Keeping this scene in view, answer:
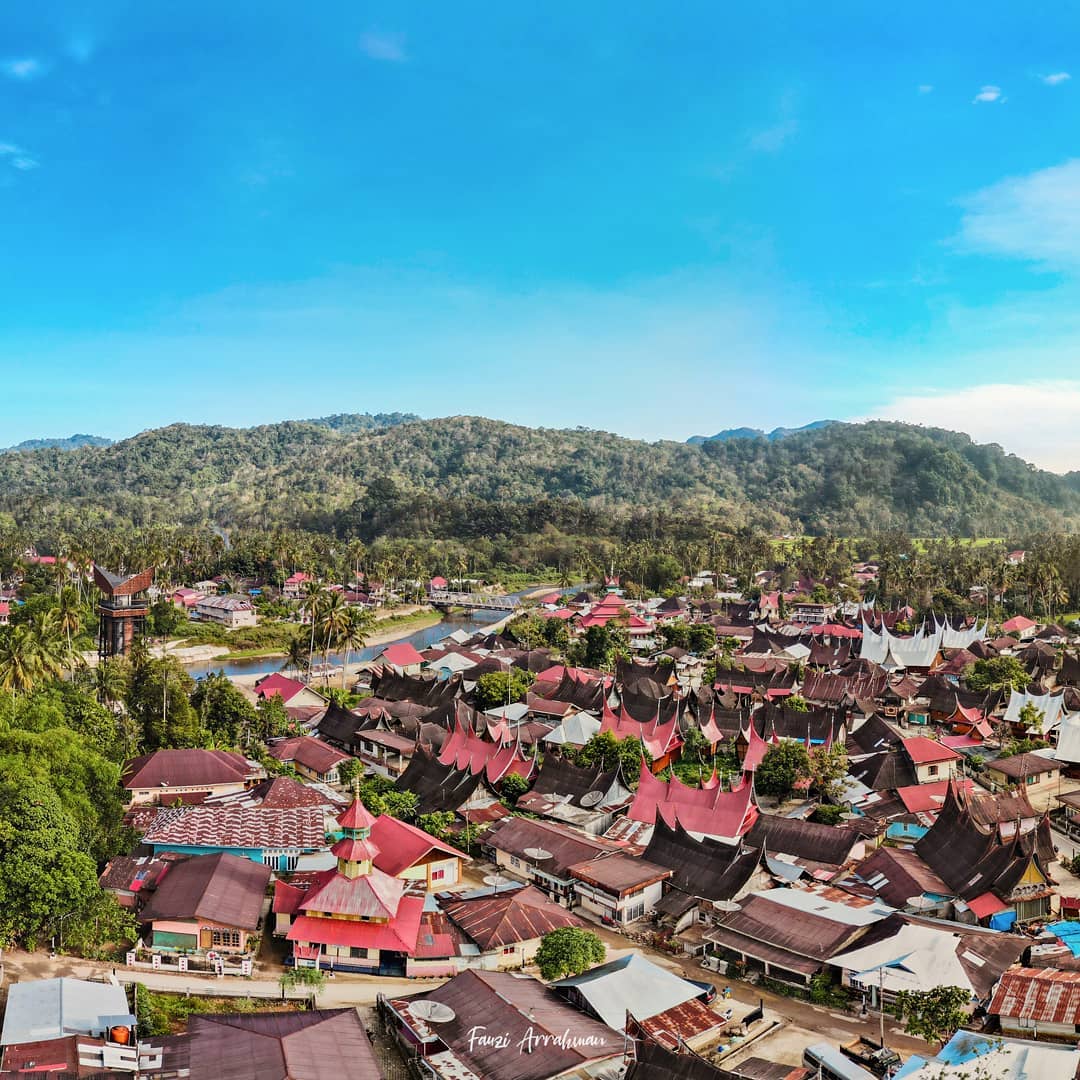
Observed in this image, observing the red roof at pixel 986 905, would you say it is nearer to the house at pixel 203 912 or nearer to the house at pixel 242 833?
the house at pixel 242 833

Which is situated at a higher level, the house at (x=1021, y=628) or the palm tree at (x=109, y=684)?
the house at (x=1021, y=628)

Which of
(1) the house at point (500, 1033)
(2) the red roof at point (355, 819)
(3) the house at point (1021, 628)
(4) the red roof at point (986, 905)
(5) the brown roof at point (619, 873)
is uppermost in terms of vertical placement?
(3) the house at point (1021, 628)

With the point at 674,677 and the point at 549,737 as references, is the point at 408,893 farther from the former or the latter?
the point at 674,677

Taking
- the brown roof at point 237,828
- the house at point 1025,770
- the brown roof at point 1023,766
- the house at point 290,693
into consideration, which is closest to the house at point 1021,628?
the house at point 1025,770

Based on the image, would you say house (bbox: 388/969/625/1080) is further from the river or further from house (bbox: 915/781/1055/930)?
the river

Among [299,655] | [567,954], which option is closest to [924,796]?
[567,954]
